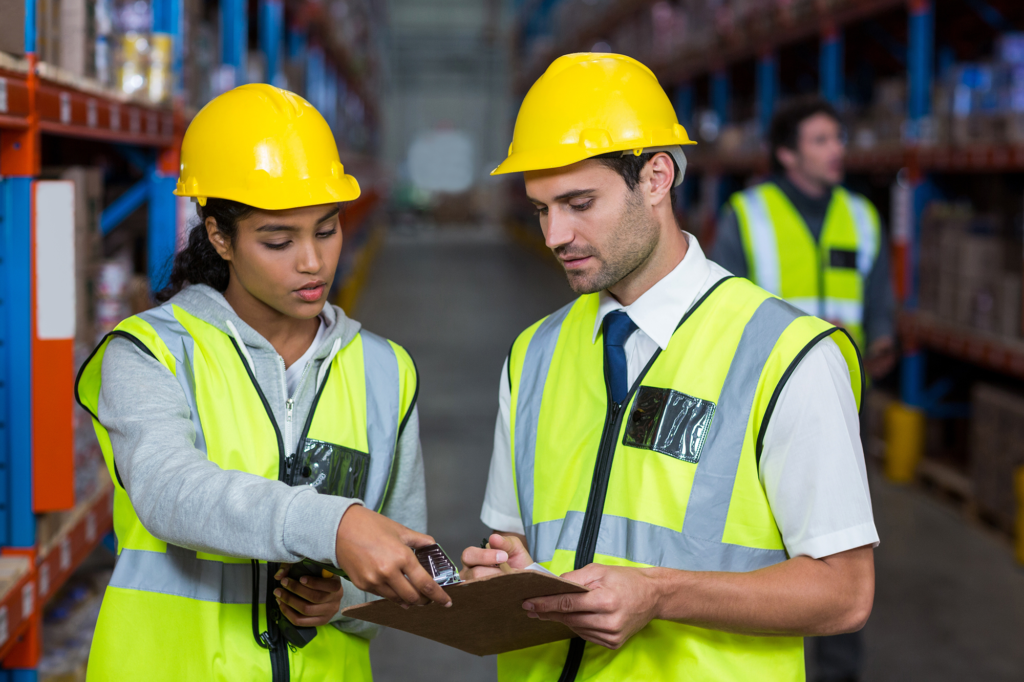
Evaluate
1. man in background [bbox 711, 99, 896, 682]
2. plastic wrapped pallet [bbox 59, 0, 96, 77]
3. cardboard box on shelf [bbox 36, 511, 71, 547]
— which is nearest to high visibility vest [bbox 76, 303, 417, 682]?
cardboard box on shelf [bbox 36, 511, 71, 547]

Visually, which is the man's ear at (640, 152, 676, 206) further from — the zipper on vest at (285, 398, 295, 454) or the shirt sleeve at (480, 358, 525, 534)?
the zipper on vest at (285, 398, 295, 454)

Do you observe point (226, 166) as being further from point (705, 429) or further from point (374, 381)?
point (705, 429)

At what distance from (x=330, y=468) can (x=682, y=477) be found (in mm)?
578

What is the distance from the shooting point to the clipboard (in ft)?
4.04

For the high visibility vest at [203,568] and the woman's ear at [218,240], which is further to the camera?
the woman's ear at [218,240]

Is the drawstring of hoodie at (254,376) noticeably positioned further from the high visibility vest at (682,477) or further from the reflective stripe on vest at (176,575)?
the high visibility vest at (682,477)

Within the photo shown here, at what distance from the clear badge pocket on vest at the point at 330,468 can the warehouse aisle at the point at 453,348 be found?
7.57 feet

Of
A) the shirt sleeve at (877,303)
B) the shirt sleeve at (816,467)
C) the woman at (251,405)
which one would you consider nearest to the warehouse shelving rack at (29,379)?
the woman at (251,405)

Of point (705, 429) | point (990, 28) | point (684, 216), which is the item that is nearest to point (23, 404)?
point (705, 429)

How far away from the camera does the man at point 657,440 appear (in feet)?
4.57

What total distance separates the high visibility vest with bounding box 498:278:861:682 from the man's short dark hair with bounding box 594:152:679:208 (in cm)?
23

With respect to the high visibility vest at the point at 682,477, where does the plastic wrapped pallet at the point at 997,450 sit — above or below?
below

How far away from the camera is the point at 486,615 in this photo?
1360mm

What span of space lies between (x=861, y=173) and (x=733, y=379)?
24.6 ft
